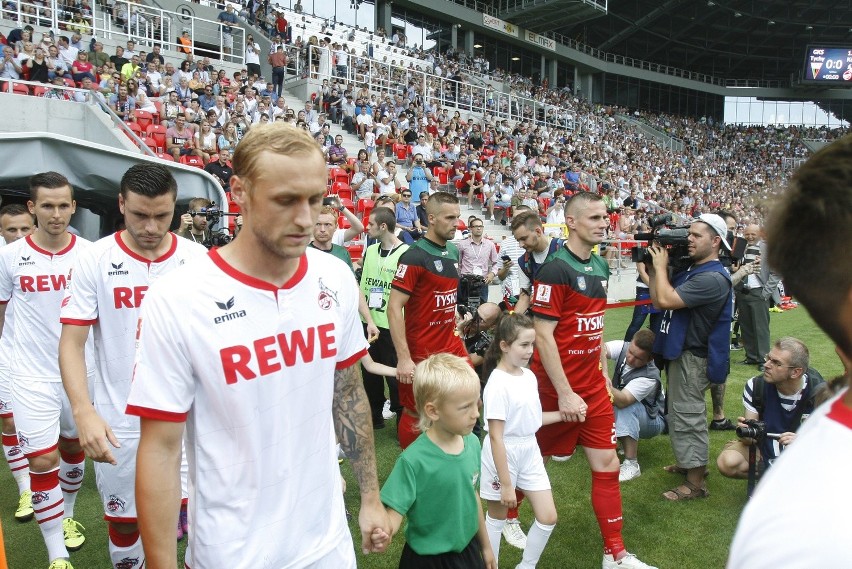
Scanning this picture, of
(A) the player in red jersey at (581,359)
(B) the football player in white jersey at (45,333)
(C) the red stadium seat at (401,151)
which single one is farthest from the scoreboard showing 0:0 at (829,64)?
(B) the football player in white jersey at (45,333)

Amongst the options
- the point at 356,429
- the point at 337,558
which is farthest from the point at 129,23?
the point at 337,558

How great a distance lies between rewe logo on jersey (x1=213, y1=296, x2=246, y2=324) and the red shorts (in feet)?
8.63

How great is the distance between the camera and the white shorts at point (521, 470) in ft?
11.9

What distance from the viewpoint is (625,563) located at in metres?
3.80

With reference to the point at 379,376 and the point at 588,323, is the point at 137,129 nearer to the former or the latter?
the point at 379,376

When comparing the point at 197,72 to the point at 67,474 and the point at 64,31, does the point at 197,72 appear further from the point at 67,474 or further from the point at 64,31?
the point at 67,474

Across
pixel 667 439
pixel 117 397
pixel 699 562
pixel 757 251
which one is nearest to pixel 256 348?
pixel 117 397

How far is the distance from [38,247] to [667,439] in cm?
572

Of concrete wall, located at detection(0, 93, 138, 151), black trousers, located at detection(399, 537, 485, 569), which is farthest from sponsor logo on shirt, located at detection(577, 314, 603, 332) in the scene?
concrete wall, located at detection(0, 93, 138, 151)

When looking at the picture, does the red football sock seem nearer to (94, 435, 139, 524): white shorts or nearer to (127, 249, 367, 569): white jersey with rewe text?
(127, 249, 367, 569): white jersey with rewe text

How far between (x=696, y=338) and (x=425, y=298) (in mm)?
2112

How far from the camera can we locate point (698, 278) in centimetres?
479

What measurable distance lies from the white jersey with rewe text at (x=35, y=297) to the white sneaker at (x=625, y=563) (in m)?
3.60

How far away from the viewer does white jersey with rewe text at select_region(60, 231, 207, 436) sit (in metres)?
3.10
